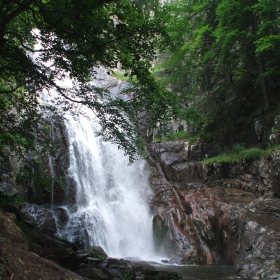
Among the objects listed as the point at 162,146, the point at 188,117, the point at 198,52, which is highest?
the point at 198,52

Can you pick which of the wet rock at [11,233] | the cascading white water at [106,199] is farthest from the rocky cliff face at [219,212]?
the wet rock at [11,233]

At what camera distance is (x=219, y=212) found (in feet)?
35.7

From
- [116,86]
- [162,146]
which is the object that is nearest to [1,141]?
[162,146]

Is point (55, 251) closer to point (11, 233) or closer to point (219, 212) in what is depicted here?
point (11, 233)

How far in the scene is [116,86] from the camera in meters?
25.2

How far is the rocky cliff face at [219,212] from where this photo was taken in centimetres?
787

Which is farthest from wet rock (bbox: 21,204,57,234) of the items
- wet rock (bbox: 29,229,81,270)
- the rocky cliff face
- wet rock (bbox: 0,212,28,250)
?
wet rock (bbox: 0,212,28,250)

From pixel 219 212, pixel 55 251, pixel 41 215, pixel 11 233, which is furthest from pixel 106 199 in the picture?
pixel 11 233

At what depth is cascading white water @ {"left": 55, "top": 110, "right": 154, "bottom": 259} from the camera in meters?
11.2

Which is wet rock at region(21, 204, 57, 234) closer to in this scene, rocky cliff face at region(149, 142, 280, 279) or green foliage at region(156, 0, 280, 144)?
rocky cliff face at region(149, 142, 280, 279)

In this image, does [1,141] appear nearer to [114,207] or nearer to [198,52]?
[114,207]

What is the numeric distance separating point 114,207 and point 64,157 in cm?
379

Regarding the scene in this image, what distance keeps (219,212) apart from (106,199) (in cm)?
590

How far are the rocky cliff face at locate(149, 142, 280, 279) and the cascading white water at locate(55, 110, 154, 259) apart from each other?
95 cm
